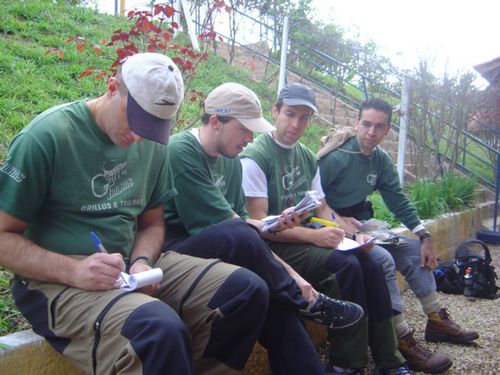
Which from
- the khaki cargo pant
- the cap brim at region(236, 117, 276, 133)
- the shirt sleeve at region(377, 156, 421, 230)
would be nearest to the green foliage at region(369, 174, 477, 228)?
the shirt sleeve at region(377, 156, 421, 230)

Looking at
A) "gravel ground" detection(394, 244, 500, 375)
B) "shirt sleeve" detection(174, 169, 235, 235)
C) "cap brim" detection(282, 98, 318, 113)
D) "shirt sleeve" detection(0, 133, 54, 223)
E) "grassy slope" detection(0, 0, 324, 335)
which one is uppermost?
A: "grassy slope" detection(0, 0, 324, 335)

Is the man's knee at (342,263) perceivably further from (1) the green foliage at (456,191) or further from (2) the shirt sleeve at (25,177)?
(1) the green foliage at (456,191)

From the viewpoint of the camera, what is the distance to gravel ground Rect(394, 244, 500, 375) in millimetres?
3438

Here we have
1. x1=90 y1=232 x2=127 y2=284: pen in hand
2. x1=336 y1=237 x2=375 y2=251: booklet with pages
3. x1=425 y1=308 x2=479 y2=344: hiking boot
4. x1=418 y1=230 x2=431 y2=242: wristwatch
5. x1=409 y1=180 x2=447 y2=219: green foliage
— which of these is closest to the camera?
x1=90 y1=232 x2=127 y2=284: pen in hand

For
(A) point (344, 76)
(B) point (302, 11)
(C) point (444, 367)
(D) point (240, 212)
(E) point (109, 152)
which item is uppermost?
(B) point (302, 11)

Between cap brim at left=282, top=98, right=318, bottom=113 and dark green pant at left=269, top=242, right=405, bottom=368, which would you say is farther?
cap brim at left=282, top=98, right=318, bottom=113

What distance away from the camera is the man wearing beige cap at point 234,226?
2.38 m

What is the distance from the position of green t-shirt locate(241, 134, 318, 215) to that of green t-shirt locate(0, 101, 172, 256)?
110 cm

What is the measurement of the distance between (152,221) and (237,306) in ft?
2.22

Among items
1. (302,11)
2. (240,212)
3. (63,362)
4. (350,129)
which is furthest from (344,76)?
(63,362)

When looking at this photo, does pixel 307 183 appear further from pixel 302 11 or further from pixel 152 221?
pixel 302 11

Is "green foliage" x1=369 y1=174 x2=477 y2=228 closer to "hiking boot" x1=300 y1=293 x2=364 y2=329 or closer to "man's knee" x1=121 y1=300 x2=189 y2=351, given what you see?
"hiking boot" x1=300 y1=293 x2=364 y2=329

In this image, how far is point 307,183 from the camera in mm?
3553

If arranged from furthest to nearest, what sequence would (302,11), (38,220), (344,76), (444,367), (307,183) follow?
(302,11) < (344,76) < (307,183) < (444,367) < (38,220)
